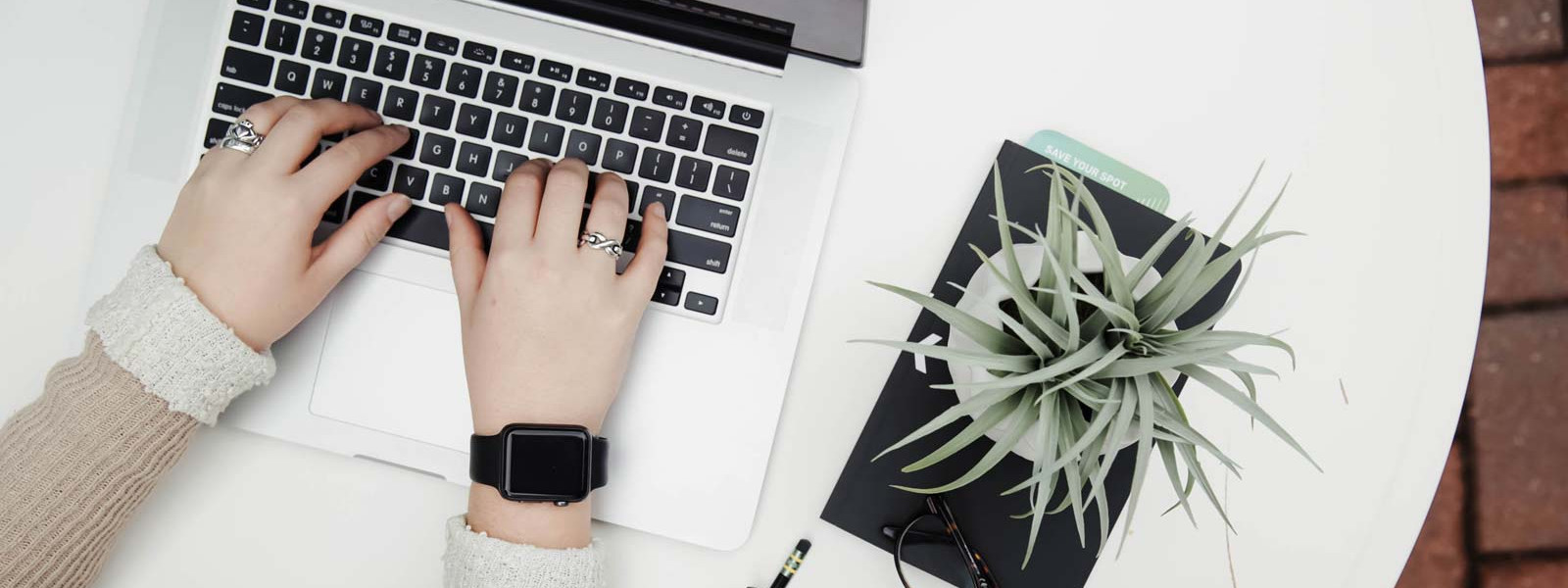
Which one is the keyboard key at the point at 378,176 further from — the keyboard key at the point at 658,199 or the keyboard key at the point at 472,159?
the keyboard key at the point at 658,199

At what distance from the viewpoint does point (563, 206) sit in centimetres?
55

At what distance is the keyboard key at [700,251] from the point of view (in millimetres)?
577

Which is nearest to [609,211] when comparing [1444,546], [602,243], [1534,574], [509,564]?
[602,243]

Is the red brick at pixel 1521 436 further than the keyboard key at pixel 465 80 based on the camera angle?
Yes

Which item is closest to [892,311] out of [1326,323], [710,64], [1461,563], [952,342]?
[952,342]

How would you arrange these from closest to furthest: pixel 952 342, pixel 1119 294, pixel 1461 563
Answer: pixel 1119 294, pixel 952 342, pixel 1461 563

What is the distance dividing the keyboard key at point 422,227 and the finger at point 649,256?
0.41ft

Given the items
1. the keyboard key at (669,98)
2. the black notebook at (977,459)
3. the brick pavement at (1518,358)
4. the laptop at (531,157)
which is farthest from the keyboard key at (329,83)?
the brick pavement at (1518,358)

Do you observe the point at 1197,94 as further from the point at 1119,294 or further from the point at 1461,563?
the point at 1461,563

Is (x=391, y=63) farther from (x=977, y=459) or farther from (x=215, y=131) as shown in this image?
(x=977, y=459)

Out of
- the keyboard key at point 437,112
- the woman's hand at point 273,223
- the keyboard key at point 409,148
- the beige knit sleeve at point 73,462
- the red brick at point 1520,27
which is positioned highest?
the red brick at point 1520,27

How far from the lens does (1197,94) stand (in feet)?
2.06

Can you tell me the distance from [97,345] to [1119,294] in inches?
23.2

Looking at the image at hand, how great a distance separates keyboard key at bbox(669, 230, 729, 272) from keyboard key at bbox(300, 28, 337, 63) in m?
0.26
